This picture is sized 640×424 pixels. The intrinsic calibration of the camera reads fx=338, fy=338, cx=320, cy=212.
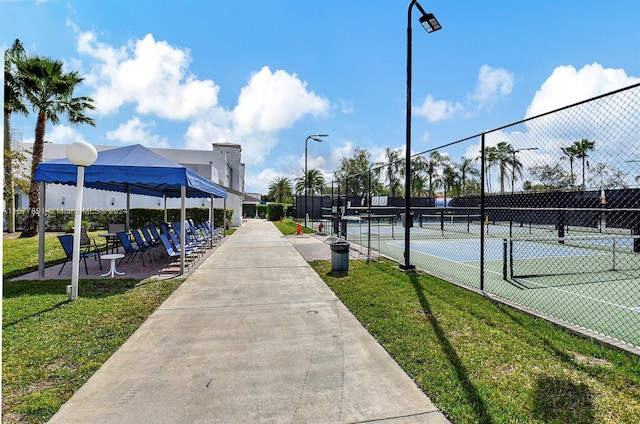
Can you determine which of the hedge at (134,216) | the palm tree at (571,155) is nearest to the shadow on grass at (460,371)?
Answer: the palm tree at (571,155)

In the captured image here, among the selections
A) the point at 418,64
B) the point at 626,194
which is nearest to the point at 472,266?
the point at 418,64

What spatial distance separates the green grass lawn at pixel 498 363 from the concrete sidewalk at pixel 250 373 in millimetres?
293

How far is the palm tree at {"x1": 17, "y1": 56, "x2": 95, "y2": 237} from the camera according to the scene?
16.1 meters

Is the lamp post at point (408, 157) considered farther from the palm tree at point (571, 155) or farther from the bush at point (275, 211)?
the bush at point (275, 211)

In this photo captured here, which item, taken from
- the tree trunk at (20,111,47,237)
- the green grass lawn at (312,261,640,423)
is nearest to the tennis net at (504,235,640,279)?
the green grass lawn at (312,261,640,423)

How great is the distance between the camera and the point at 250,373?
363cm

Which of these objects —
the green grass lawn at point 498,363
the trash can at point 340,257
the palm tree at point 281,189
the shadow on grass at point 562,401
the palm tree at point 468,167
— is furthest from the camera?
the palm tree at point 281,189

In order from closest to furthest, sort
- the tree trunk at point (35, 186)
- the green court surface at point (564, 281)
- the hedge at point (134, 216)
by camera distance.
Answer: the green court surface at point (564, 281) < the tree trunk at point (35, 186) < the hedge at point (134, 216)

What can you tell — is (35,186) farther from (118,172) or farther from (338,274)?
(338,274)

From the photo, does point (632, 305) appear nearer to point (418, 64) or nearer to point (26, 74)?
point (418, 64)

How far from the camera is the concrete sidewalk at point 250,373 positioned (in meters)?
2.99

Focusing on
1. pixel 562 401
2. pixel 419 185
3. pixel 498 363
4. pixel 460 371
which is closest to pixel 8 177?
pixel 460 371

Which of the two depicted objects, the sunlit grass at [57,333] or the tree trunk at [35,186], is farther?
the tree trunk at [35,186]

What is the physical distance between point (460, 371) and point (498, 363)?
0.52 meters
